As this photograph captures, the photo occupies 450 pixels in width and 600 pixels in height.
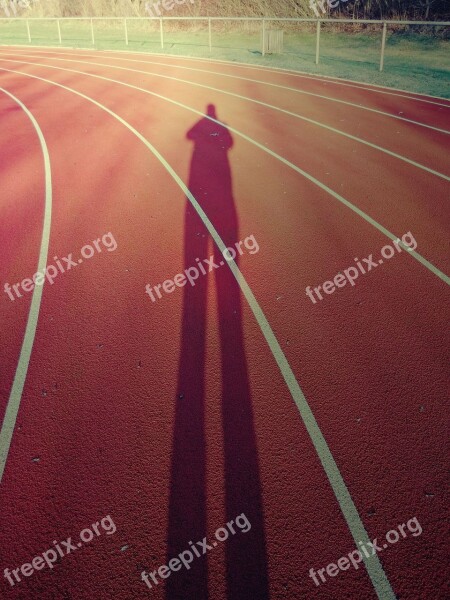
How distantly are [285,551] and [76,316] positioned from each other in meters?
3.11

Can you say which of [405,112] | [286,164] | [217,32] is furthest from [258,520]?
[217,32]

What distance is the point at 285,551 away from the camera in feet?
9.32

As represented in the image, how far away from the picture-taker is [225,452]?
3.45 meters

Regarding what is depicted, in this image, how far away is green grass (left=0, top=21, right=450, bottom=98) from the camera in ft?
55.6

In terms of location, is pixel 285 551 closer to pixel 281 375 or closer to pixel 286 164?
pixel 281 375
